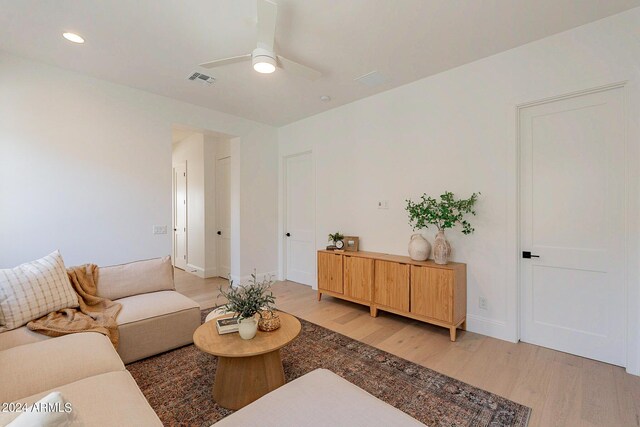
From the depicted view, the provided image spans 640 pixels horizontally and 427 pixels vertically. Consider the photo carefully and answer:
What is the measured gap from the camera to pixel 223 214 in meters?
5.58

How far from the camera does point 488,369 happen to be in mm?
2301

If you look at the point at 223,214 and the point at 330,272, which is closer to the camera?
the point at 330,272

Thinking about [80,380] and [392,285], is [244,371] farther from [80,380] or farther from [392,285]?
[392,285]

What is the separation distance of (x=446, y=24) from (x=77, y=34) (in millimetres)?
3267

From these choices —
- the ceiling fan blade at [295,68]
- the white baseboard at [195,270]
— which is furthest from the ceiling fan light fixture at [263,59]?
the white baseboard at [195,270]

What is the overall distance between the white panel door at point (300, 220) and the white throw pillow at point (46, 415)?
4.02m

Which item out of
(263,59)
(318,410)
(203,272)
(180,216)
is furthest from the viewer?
(180,216)

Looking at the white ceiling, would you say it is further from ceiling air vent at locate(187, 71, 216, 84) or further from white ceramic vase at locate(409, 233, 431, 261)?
white ceramic vase at locate(409, 233, 431, 261)

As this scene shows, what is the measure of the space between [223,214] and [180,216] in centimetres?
151

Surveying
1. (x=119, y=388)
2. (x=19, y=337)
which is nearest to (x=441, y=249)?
(x=119, y=388)

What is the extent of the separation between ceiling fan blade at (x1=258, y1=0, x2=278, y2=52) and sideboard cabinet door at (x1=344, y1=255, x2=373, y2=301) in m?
2.51

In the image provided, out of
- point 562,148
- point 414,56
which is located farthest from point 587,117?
point 414,56

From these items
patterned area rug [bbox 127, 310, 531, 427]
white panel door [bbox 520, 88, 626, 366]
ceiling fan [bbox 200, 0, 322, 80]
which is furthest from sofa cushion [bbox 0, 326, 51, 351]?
white panel door [bbox 520, 88, 626, 366]

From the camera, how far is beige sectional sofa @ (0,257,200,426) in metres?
1.25
